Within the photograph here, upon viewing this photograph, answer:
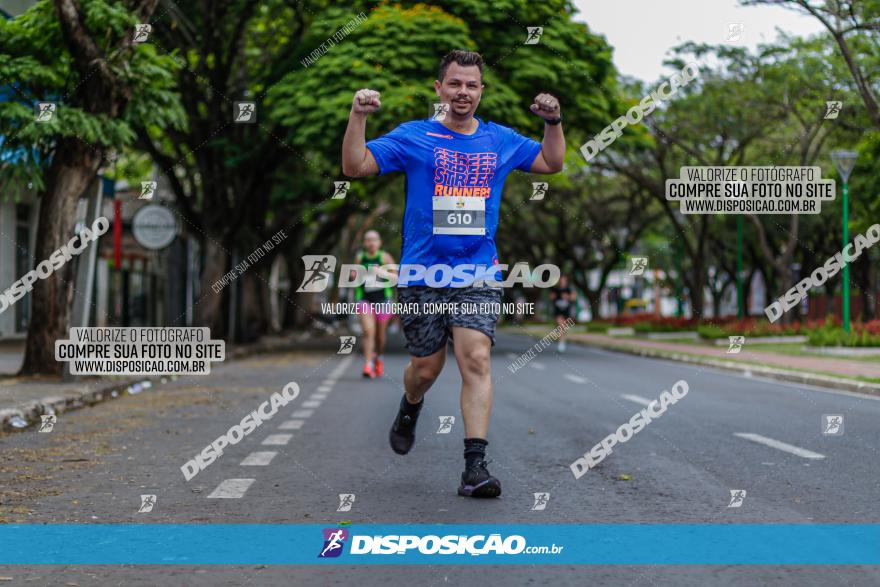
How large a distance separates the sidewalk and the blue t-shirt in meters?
9.29

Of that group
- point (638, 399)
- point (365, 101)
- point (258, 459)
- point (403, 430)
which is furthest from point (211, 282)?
point (365, 101)

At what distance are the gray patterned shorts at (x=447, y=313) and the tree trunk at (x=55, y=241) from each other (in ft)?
30.3

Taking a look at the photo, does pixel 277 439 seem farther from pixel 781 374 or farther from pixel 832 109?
pixel 832 109

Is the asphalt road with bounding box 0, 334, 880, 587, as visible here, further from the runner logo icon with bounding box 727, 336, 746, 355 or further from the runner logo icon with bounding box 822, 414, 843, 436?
the runner logo icon with bounding box 727, 336, 746, 355

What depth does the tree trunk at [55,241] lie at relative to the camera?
47.4ft

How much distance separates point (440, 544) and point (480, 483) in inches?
42.1

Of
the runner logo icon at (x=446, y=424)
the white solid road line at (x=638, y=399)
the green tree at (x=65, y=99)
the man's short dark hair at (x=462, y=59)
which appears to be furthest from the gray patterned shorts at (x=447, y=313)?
the green tree at (x=65, y=99)

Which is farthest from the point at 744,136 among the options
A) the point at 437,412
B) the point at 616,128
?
the point at 437,412

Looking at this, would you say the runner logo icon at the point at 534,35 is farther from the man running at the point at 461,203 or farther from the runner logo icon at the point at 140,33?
the man running at the point at 461,203

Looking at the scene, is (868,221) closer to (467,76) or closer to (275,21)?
(275,21)

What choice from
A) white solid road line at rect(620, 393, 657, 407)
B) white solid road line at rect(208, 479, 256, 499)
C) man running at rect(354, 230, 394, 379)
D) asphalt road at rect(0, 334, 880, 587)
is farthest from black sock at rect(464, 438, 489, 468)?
man running at rect(354, 230, 394, 379)

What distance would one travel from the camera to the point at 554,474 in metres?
7.08

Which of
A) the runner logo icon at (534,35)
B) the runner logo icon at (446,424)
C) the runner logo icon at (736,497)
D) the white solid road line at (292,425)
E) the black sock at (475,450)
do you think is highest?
the runner logo icon at (534,35)

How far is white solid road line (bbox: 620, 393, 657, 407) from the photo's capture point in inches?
489
